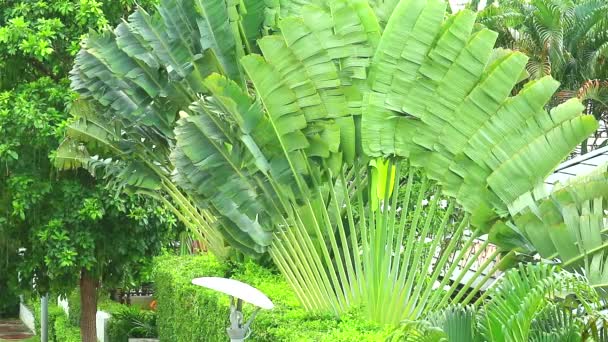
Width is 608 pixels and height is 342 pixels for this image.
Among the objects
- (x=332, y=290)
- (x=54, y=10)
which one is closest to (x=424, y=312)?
(x=332, y=290)

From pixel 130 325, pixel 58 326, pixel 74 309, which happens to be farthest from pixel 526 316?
pixel 58 326

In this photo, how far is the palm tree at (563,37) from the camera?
69.3ft

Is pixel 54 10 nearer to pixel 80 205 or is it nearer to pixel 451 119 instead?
pixel 80 205

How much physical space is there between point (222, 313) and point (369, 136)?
2.97 metres

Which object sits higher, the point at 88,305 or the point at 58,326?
the point at 58,326

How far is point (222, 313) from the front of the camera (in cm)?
1214

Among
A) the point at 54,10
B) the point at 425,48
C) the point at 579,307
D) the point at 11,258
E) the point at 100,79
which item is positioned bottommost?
the point at 579,307

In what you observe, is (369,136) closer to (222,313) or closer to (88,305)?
(222,313)

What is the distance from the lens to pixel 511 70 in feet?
33.1

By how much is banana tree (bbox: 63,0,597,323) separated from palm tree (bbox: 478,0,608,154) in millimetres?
10467

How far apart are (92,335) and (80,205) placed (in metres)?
3.05

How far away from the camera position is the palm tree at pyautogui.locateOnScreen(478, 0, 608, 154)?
21.1 meters

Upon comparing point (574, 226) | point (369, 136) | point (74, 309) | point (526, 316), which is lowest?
point (526, 316)

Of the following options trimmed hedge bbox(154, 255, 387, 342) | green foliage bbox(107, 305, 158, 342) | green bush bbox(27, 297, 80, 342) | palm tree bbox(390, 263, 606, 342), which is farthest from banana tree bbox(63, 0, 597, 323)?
green bush bbox(27, 297, 80, 342)
